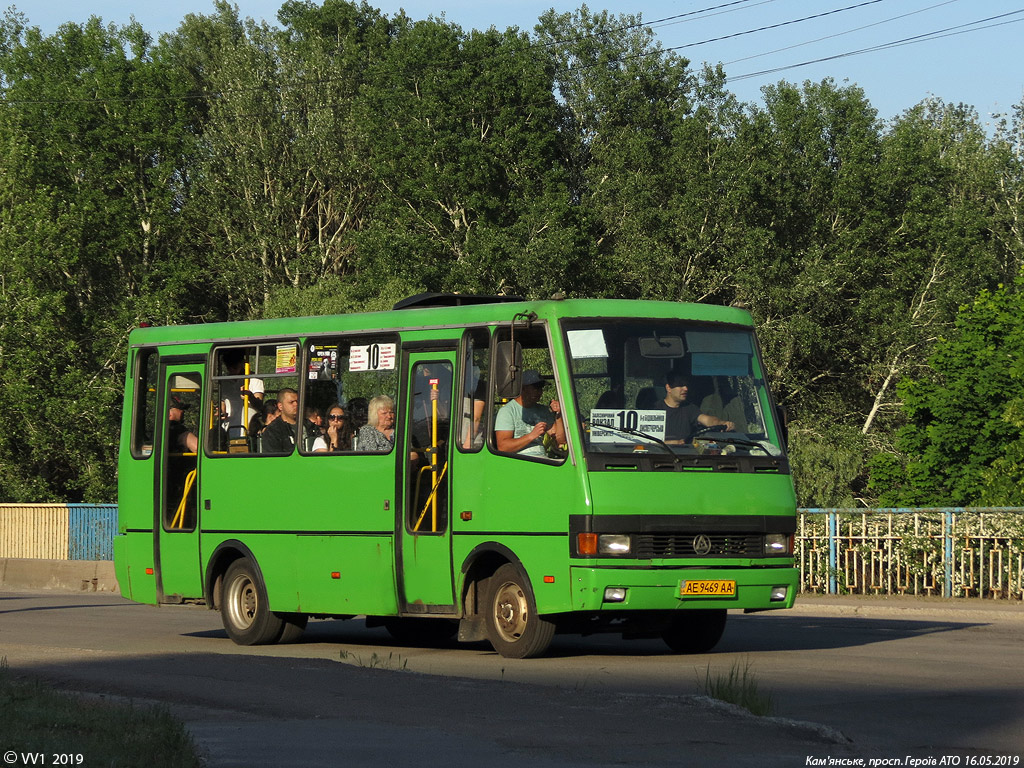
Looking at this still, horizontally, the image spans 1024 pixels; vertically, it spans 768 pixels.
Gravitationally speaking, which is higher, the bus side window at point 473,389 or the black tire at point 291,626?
the bus side window at point 473,389

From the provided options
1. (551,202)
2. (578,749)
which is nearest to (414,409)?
(578,749)

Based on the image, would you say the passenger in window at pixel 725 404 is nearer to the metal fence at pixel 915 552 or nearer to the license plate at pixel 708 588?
the license plate at pixel 708 588

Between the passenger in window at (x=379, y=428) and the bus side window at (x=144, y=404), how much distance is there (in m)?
3.23

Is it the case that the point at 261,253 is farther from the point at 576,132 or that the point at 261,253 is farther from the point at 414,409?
the point at 414,409

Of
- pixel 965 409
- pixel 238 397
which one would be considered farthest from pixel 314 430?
pixel 965 409

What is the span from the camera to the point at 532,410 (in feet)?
47.1

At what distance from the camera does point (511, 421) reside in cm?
1442

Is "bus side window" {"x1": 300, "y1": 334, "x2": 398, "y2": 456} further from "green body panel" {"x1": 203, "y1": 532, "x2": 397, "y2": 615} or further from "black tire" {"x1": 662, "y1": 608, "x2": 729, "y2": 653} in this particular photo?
"black tire" {"x1": 662, "y1": 608, "x2": 729, "y2": 653}

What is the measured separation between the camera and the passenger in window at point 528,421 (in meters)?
14.2

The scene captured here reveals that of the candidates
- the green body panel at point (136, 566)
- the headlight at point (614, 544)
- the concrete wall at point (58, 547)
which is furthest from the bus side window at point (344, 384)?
the concrete wall at point (58, 547)

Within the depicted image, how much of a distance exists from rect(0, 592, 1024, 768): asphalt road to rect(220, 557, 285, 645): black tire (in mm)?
221

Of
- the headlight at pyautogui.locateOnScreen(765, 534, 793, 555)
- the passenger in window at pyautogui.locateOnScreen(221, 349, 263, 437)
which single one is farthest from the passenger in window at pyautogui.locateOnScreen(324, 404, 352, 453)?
the headlight at pyautogui.locateOnScreen(765, 534, 793, 555)

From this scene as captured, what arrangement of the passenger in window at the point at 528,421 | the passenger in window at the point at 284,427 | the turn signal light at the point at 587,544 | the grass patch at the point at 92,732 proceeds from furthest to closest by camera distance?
the passenger in window at the point at 284,427 → the passenger in window at the point at 528,421 → the turn signal light at the point at 587,544 → the grass patch at the point at 92,732

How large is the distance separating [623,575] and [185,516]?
223 inches
